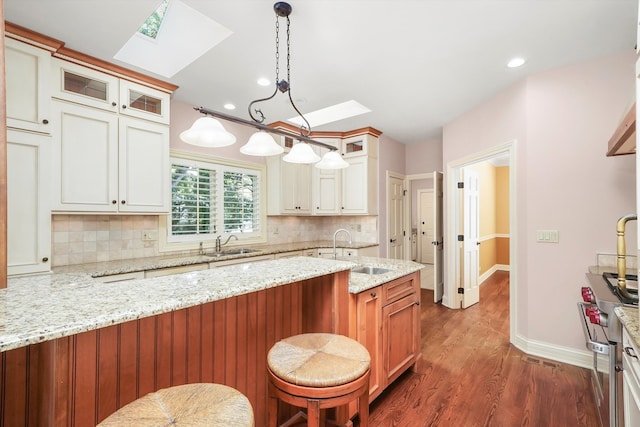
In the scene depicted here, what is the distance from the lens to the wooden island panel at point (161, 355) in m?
0.95

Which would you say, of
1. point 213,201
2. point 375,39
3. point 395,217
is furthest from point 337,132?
point 375,39

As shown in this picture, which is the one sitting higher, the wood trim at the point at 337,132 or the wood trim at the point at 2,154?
the wood trim at the point at 337,132

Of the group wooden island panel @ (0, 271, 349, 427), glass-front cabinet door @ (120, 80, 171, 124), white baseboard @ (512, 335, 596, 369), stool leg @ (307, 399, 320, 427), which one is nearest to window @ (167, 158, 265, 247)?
glass-front cabinet door @ (120, 80, 171, 124)

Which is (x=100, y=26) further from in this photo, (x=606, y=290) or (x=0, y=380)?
(x=606, y=290)

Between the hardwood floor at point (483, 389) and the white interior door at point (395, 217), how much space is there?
1.98 metres

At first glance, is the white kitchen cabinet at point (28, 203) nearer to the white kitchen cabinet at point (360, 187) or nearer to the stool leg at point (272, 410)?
the stool leg at point (272, 410)

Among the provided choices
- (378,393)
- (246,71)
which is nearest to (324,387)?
(378,393)

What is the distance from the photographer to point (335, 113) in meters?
4.03

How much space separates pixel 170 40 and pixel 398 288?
2822 mm

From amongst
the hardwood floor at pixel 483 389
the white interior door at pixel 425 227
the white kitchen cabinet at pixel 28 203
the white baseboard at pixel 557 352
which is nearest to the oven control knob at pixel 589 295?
the hardwood floor at pixel 483 389

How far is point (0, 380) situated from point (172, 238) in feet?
7.68

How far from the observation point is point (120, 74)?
2652 mm

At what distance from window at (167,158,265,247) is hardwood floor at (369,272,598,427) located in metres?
2.68

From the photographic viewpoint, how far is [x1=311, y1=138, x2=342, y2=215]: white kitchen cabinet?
470cm
